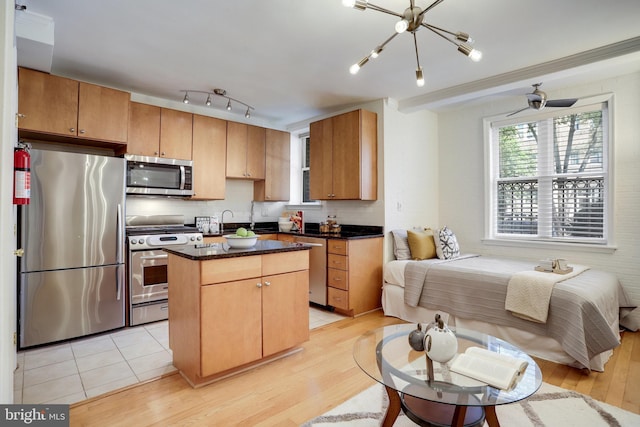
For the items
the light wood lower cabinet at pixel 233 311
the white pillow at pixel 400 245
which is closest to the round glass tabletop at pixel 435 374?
the light wood lower cabinet at pixel 233 311

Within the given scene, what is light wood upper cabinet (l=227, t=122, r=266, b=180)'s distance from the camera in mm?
4578

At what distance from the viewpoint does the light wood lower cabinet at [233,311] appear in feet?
7.42

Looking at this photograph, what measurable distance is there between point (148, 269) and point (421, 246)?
308 centimetres

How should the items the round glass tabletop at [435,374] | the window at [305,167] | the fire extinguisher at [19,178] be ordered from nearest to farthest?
the round glass tabletop at [435,374] → the fire extinguisher at [19,178] → the window at [305,167]

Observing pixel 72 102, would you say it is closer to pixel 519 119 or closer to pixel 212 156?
pixel 212 156

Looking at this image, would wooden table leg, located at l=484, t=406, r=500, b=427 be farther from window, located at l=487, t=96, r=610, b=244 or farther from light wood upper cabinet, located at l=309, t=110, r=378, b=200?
window, located at l=487, t=96, r=610, b=244

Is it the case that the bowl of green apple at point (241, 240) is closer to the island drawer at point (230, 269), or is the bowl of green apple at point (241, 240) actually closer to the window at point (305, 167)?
the island drawer at point (230, 269)

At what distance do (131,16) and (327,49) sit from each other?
1.50 m

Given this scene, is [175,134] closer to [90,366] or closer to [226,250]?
[226,250]

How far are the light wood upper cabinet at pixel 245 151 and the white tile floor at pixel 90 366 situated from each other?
7.52ft

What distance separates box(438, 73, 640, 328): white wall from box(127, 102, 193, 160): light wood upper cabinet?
3573mm

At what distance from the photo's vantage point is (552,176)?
3865mm

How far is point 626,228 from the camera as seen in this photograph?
11.1 ft

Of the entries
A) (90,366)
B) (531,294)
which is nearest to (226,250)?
(90,366)
